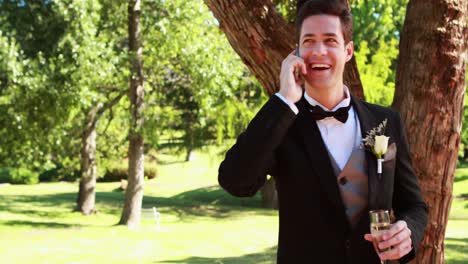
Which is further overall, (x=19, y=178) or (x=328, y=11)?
(x=19, y=178)

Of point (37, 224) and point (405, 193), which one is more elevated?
point (405, 193)

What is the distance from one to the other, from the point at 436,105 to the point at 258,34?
4.13 feet

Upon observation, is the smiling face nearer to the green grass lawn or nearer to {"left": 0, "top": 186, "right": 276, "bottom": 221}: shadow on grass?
the green grass lawn

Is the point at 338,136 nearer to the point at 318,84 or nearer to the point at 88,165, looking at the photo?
the point at 318,84

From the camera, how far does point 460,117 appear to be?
4.82 metres

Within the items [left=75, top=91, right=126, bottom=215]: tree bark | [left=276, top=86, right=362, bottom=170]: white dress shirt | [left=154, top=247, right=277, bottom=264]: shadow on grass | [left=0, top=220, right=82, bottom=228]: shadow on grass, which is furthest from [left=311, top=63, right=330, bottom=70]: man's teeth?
[left=75, top=91, right=126, bottom=215]: tree bark

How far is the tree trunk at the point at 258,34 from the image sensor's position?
483cm

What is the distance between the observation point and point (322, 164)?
2799mm

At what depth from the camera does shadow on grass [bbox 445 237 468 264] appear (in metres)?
14.8

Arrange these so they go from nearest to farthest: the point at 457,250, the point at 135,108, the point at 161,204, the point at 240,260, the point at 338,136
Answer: the point at 338,136
the point at 240,260
the point at 457,250
the point at 135,108
the point at 161,204

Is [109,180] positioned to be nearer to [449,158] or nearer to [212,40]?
[212,40]

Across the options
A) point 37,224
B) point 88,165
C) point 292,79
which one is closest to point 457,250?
point 37,224

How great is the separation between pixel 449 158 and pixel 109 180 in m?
42.2

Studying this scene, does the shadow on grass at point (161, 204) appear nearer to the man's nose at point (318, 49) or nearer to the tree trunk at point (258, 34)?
the tree trunk at point (258, 34)
